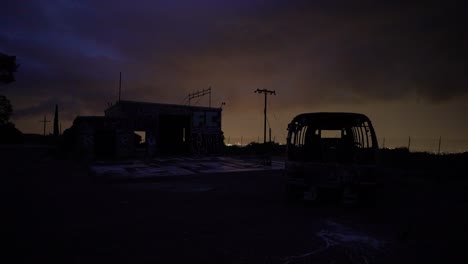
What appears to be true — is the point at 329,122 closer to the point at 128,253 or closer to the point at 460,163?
the point at 128,253

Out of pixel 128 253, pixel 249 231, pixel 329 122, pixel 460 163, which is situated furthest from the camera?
pixel 460 163

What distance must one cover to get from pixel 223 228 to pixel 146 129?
2455 centimetres

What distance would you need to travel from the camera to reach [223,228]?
6.25 m

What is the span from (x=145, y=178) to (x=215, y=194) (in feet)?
20.0

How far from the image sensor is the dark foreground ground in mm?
4750

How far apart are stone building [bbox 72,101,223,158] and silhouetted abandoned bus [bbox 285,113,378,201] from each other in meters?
21.9

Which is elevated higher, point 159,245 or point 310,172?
point 310,172

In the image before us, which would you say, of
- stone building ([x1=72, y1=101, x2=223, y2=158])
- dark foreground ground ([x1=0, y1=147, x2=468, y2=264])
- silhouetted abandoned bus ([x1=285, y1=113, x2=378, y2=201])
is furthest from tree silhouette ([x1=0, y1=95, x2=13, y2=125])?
silhouetted abandoned bus ([x1=285, y1=113, x2=378, y2=201])

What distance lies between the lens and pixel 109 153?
2808 centimetres

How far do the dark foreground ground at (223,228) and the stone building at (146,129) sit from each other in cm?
1726

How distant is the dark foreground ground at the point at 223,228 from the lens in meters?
4.75

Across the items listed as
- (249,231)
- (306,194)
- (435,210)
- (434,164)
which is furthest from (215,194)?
(434,164)

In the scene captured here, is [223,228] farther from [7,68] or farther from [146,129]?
[7,68]

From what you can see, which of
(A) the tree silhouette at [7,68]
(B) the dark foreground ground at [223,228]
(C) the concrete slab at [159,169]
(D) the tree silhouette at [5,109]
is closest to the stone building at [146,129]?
(C) the concrete slab at [159,169]
